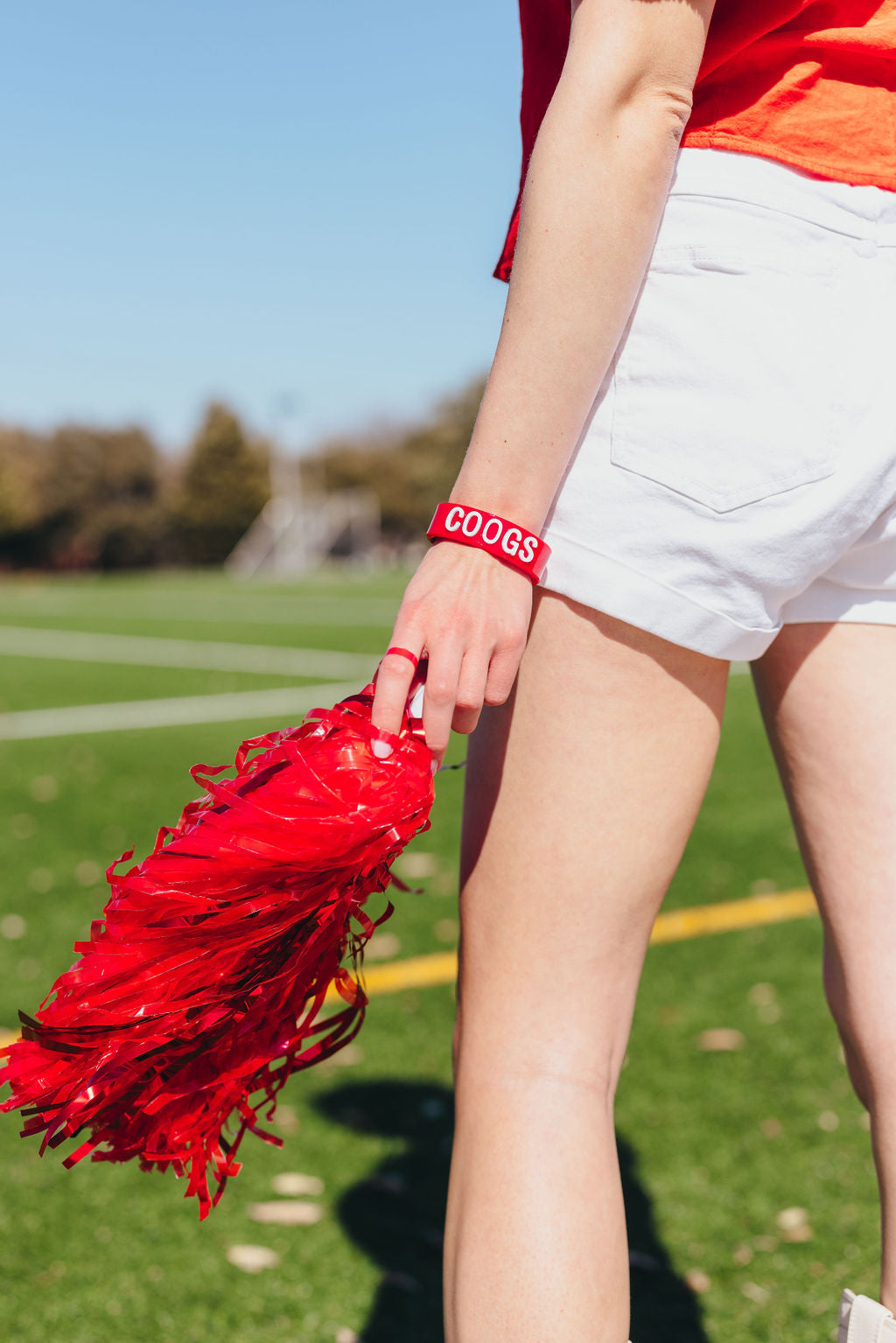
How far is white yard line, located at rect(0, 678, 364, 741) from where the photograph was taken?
8445 millimetres

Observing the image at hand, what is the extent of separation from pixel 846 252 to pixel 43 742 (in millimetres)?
7386

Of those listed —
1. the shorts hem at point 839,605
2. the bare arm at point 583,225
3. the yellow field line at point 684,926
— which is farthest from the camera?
the yellow field line at point 684,926

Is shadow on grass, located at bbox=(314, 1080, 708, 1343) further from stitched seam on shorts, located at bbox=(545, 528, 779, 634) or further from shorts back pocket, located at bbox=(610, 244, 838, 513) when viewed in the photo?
shorts back pocket, located at bbox=(610, 244, 838, 513)

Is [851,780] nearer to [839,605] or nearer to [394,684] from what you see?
[839,605]

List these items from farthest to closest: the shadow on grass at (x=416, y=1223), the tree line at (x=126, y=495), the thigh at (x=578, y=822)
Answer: the tree line at (x=126, y=495)
the shadow on grass at (x=416, y=1223)
the thigh at (x=578, y=822)

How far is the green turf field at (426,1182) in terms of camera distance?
226 cm

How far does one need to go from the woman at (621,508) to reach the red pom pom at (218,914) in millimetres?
88

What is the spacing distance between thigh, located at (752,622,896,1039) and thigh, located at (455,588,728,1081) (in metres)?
0.15

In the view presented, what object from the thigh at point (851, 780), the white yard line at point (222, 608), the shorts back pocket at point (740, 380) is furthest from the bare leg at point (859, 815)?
the white yard line at point (222, 608)

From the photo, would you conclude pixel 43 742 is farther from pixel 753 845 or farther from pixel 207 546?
pixel 207 546

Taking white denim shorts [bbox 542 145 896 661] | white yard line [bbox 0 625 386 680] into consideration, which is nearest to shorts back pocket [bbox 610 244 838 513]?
white denim shorts [bbox 542 145 896 661]

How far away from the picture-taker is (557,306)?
1.19 m

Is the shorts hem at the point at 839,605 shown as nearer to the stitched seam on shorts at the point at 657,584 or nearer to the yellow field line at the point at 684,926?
the stitched seam on shorts at the point at 657,584

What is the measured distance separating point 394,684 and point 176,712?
26.7 ft
